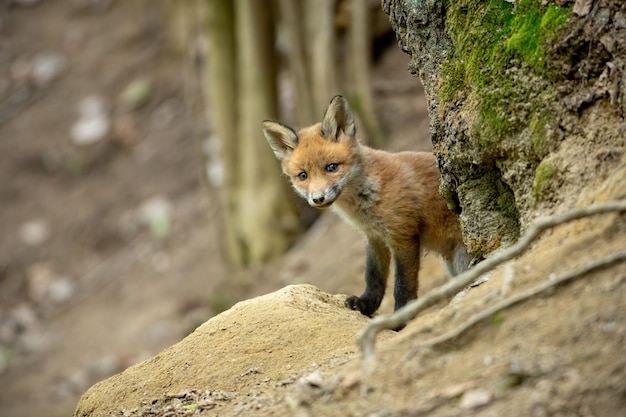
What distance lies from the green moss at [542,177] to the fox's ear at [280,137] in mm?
2868

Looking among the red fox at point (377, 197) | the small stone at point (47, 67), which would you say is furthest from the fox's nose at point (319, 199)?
the small stone at point (47, 67)

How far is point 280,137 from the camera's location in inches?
284

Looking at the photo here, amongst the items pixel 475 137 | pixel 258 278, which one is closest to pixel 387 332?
pixel 475 137

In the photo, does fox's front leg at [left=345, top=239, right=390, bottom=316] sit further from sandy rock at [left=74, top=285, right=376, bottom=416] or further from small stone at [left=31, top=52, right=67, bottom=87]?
small stone at [left=31, top=52, right=67, bottom=87]

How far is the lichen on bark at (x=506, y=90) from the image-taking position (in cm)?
434

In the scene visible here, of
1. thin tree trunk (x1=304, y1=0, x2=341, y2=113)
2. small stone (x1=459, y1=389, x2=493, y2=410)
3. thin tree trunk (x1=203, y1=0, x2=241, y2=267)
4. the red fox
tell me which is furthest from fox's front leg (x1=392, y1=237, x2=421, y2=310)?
thin tree trunk (x1=203, y1=0, x2=241, y2=267)

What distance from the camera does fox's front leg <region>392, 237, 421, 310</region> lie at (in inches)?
250

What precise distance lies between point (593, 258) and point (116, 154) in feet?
50.6

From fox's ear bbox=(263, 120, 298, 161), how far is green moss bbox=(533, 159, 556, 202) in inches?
113

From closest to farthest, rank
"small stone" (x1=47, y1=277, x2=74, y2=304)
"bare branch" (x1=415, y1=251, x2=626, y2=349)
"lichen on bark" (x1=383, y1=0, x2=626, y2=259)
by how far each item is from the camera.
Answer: "bare branch" (x1=415, y1=251, x2=626, y2=349) < "lichen on bark" (x1=383, y1=0, x2=626, y2=259) < "small stone" (x1=47, y1=277, x2=74, y2=304)

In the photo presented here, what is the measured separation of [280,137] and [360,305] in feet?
5.57

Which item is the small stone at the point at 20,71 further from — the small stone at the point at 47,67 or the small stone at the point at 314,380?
the small stone at the point at 314,380

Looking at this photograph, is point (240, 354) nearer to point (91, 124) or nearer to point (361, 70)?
point (361, 70)

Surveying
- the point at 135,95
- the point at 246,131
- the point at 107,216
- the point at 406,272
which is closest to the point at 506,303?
the point at 406,272
